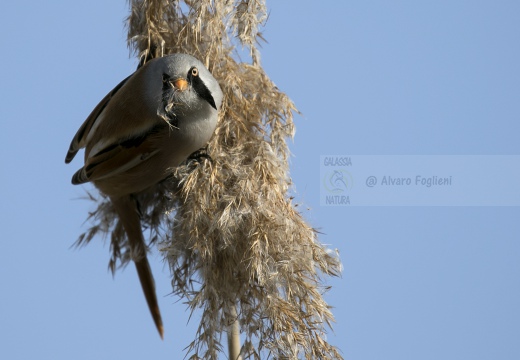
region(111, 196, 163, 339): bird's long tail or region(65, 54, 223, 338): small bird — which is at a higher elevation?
region(65, 54, 223, 338): small bird

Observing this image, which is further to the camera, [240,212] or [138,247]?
[138,247]

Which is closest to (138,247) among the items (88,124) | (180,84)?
(88,124)

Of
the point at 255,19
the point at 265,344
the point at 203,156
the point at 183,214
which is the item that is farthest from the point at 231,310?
the point at 255,19

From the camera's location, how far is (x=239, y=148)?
248cm

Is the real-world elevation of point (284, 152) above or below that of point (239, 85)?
below

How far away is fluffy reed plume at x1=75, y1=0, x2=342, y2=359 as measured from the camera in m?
2.33

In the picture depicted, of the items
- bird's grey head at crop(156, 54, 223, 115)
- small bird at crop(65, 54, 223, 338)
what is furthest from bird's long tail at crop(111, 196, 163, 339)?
bird's grey head at crop(156, 54, 223, 115)

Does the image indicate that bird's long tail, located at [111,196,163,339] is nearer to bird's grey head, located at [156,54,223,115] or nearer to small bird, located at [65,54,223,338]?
small bird, located at [65,54,223,338]

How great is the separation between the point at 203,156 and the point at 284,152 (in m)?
0.27

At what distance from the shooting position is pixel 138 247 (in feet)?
9.51

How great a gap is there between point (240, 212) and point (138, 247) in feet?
2.27

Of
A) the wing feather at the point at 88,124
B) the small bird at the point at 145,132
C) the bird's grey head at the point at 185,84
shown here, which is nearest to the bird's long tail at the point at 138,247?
the small bird at the point at 145,132

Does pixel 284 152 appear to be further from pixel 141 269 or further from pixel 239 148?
pixel 141 269

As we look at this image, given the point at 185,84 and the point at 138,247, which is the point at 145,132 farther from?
the point at 138,247
